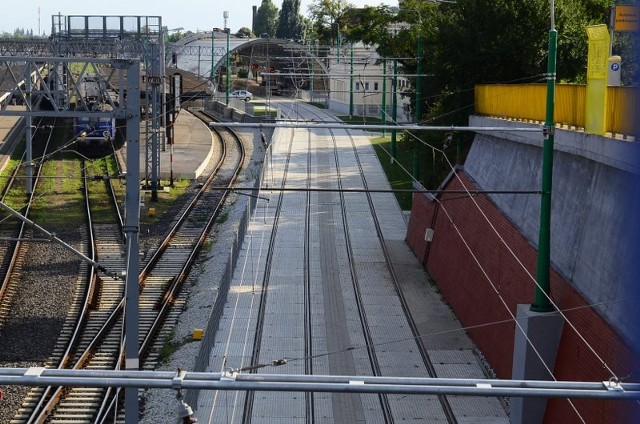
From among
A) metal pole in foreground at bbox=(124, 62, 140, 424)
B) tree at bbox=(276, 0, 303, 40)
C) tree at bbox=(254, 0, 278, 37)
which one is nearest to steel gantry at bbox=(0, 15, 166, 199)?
metal pole in foreground at bbox=(124, 62, 140, 424)

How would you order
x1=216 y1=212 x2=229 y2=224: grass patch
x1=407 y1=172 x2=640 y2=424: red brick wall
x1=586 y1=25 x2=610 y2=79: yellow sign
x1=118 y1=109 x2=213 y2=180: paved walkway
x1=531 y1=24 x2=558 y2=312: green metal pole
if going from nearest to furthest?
1. x1=407 y1=172 x2=640 y2=424: red brick wall
2. x1=531 y1=24 x2=558 y2=312: green metal pole
3. x1=586 y1=25 x2=610 y2=79: yellow sign
4. x1=216 y1=212 x2=229 y2=224: grass patch
5. x1=118 y1=109 x2=213 y2=180: paved walkway

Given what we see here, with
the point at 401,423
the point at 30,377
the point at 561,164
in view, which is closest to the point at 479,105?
the point at 561,164

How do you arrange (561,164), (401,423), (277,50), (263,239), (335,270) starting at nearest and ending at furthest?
(401,423), (561,164), (335,270), (263,239), (277,50)

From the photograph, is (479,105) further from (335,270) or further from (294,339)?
(294,339)

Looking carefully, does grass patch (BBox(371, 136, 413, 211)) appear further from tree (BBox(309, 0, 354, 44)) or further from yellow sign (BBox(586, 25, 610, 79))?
tree (BBox(309, 0, 354, 44))

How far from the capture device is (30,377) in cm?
588

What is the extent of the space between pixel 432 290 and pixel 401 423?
758 cm

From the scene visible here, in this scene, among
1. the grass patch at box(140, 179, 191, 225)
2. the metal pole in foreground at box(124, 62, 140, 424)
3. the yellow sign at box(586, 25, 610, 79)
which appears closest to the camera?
the metal pole in foreground at box(124, 62, 140, 424)

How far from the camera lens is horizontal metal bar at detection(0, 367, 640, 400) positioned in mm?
5719

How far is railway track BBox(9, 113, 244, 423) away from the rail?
265 inches

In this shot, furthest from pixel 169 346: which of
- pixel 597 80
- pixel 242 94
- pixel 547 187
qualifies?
pixel 242 94

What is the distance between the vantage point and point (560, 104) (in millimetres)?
15523

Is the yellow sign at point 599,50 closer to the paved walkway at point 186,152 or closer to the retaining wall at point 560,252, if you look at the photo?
the retaining wall at point 560,252

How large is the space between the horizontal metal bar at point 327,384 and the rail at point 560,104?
8.45ft
